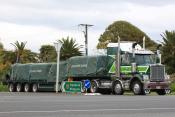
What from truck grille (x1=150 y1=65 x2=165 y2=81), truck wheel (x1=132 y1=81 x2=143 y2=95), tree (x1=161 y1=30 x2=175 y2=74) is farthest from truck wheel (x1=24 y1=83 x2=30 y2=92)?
tree (x1=161 y1=30 x2=175 y2=74)

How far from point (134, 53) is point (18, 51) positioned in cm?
7878

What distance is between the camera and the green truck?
1487 inches

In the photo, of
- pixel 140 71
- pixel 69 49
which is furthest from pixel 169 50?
pixel 140 71

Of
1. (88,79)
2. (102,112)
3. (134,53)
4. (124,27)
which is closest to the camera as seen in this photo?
(102,112)

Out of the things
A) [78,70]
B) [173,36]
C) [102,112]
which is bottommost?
[102,112]

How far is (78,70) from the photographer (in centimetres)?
4378

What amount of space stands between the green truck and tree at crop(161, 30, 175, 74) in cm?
3529

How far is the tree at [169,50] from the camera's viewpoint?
263 feet

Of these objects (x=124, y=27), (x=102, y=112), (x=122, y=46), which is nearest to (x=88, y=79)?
(x=122, y=46)

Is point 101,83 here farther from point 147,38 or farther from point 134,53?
point 147,38

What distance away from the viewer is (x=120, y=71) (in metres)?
39.1

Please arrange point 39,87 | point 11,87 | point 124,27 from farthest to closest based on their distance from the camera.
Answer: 1. point 124,27
2. point 11,87
3. point 39,87

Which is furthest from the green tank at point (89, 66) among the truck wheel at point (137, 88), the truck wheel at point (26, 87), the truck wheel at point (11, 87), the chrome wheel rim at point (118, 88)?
the truck wheel at point (11, 87)

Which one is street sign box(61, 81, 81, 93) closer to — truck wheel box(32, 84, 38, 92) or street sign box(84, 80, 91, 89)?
street sign box(84, 80, 91, 89)
